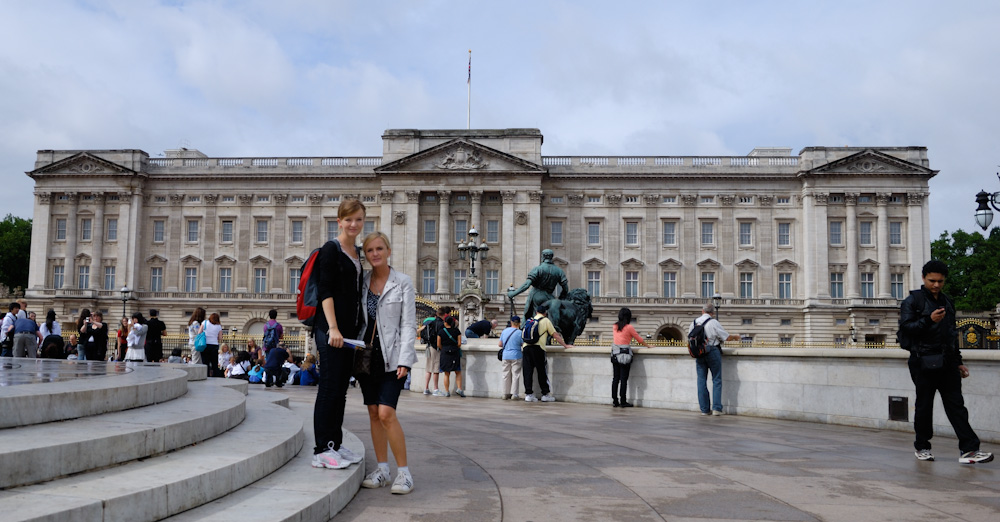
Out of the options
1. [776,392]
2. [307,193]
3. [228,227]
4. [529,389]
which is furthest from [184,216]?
[776,392]

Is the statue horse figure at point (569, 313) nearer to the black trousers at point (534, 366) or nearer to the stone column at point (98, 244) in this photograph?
the black trousers at point (534, 366)

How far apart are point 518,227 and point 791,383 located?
46.3 m

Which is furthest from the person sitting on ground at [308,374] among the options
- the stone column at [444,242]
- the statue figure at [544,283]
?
the stone column at [444,242]

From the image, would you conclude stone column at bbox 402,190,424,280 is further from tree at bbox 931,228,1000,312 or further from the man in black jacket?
the man in black jacket

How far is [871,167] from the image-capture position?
192 ft

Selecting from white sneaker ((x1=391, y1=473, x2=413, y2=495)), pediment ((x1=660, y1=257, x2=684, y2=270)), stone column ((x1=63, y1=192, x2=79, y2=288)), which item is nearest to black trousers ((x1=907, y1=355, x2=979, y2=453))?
white sneaker ((x1=391, y1=473, x2=413, y2=495))

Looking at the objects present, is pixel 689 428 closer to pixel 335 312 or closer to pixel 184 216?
pixel 335 312

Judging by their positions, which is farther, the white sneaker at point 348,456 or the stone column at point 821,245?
the stone column at point 821,245

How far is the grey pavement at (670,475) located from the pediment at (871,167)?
1998 inches

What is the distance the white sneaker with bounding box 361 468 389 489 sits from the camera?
6.33m

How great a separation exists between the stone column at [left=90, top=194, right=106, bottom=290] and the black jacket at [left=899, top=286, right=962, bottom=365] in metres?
61.5

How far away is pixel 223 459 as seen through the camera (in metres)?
5.48

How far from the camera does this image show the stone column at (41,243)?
6150cm

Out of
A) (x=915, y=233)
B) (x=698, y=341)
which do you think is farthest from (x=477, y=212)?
(x=698, y=341)
